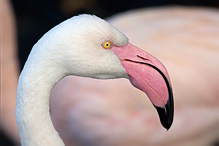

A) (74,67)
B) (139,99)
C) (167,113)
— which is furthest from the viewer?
(139,99)

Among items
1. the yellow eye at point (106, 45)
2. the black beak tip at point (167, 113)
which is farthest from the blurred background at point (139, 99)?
the yellow eye at point (106, 45)

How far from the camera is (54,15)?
6.32 metres

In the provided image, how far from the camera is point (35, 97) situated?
4.31ft

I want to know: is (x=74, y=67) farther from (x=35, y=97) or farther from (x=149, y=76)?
(x=149, y=76)

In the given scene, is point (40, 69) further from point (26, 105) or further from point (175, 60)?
point (175, 60)

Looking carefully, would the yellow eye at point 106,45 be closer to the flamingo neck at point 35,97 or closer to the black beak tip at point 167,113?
the flamingo neck at point 35,97

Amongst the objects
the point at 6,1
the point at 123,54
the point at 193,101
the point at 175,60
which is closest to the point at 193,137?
the point at 193,101

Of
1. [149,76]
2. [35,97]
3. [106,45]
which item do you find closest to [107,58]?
[106,45]

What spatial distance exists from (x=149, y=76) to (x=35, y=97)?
403 millimetres

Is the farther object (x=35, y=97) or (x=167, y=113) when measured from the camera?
(x=167, y=113)

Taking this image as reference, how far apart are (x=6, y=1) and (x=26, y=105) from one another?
6.47 feet

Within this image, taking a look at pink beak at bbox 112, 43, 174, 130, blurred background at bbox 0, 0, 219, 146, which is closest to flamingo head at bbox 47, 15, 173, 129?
pink beak at bbox 112, 43, 174, 130

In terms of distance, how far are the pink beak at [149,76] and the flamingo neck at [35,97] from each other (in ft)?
0.78

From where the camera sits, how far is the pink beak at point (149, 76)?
1.41 metres
